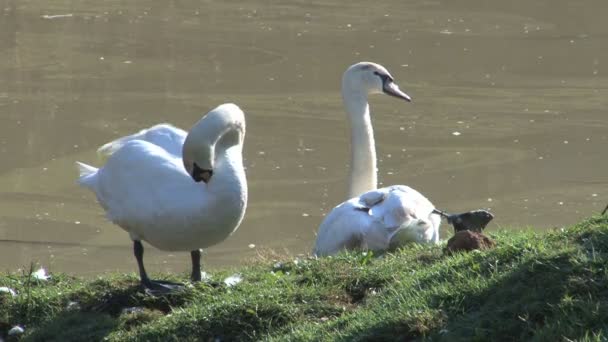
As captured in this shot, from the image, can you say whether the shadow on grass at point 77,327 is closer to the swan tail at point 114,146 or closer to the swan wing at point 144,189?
the swan wing at point 144,189

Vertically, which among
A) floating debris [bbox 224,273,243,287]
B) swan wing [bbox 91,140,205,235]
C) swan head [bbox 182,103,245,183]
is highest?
swan head [bbox 182,103,245,183]

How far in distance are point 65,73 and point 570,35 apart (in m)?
7.19

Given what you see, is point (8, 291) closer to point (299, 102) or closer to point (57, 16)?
point (299, 102)

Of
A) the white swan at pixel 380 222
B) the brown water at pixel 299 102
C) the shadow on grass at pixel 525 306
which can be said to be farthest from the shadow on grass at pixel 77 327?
the brown water at pixel 299 102

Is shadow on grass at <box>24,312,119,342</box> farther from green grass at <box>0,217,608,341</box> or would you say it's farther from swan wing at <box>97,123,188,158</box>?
swan wing at <box>97,123,188,158</box>

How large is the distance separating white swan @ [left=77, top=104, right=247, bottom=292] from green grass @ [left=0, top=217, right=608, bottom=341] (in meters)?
0.33

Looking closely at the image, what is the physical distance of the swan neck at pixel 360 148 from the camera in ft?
30.8

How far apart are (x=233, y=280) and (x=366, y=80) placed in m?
3.81

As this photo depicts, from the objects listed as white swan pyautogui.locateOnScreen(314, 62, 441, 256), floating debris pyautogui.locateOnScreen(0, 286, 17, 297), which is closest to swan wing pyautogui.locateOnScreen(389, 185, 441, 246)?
white swan pyautogui.locateOnScreen(314, 62, 441, 256)

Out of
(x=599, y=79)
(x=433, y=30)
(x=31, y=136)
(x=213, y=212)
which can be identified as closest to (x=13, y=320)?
(x=213, y=212)

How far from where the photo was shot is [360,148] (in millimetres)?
9461

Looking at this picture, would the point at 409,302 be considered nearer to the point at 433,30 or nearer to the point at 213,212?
the point at 213,212

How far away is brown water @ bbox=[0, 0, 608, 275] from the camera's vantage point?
10250mm

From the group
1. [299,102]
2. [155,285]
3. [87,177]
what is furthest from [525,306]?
[299,102]
